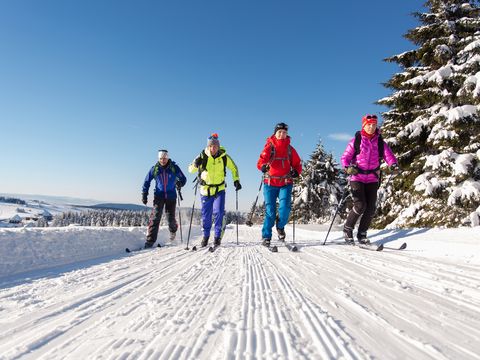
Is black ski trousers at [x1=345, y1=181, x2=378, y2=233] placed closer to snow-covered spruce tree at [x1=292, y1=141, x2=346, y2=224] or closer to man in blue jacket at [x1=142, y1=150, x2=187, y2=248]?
man in blue jacket at [x1=142, y1=150, x2=187, y2=248]

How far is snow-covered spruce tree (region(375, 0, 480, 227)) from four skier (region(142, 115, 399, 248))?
19.1 feet

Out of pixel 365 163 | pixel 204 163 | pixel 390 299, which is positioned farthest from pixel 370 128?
pixel 390 299

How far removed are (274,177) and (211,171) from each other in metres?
1.52

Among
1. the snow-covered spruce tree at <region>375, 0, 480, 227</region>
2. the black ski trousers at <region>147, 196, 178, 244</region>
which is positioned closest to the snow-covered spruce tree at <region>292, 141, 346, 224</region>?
the snow-covered spruce tree at <region>375, 0, 480, 227</region>

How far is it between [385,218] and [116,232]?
Result: 15.8 metres

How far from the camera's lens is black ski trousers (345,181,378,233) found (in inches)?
243

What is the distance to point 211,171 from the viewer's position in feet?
24.2

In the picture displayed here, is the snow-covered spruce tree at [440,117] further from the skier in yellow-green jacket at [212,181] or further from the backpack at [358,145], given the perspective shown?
the skier in yellow-green jacket at [212,181]

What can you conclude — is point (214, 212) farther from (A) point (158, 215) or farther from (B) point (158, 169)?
(B) point (158, 169)

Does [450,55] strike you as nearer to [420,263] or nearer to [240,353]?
[420,263]

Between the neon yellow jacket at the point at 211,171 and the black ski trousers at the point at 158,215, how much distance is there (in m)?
1.64

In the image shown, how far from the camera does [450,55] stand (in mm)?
12727

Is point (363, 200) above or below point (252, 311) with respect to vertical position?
above

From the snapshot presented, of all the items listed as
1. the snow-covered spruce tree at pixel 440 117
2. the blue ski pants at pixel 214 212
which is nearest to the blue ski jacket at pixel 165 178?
the blue ski pants at pixel 214 212
